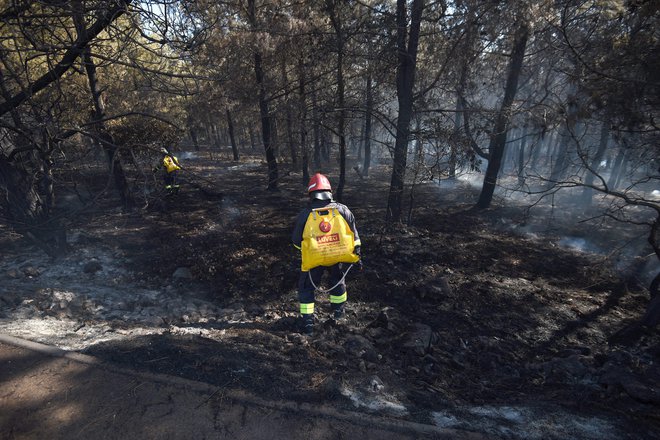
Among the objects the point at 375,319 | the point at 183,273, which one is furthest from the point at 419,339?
the point at 183,273

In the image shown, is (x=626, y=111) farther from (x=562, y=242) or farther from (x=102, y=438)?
(x=102, y=438)

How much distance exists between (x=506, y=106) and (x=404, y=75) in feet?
10.5

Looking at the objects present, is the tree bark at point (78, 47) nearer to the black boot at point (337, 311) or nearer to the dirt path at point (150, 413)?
the dirt path at point (150, 413)

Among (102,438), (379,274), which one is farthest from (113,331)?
(379,274)

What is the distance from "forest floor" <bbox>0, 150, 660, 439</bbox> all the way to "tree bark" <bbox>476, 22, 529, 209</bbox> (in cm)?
286

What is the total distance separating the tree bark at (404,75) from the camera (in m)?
8.10

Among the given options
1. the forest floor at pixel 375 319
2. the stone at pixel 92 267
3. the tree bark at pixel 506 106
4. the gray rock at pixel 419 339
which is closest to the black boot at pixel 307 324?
the forest floor at pixel 375 319

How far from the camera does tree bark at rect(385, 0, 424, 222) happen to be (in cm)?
810

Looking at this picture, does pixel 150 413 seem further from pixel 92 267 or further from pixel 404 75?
pixel 404 75

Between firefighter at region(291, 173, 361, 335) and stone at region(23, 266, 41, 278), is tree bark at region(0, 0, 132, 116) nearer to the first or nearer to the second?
firefighter at region(291, 173, 361, 335)

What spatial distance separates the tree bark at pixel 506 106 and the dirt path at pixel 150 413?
22.5 feet

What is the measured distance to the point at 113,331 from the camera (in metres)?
3.91

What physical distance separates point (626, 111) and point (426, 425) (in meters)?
5.64

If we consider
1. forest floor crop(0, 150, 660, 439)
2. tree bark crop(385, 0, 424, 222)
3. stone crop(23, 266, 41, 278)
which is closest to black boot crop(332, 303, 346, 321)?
forest floor crop(0, 150, 660, 439)
